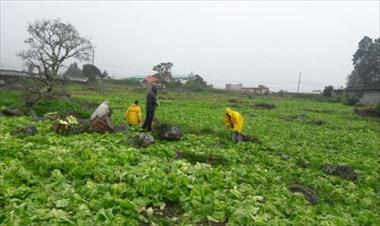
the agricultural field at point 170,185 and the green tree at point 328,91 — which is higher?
the agricultural field at point 170,185

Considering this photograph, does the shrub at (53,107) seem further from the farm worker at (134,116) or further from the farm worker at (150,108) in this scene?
the farm worker at (150,108)

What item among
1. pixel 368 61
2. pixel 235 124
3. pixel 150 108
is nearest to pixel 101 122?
pixel 150 108

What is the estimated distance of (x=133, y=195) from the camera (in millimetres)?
8219

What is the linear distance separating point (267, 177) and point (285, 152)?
17.7 ft

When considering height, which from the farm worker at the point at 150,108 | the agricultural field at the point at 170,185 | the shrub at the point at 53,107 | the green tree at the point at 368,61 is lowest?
the shrub at the point at 53,107

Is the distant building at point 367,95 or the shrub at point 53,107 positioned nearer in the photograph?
the shrub at point 53,107

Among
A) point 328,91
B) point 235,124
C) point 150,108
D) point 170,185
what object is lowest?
point 328,91

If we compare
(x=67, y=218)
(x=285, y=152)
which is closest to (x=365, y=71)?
(x=285, y=152)

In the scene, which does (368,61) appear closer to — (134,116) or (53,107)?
(53,107)

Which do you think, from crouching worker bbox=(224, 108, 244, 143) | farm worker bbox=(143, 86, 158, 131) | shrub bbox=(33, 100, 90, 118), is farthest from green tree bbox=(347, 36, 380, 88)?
farm worker bbox=(143, 86, 158, 131)

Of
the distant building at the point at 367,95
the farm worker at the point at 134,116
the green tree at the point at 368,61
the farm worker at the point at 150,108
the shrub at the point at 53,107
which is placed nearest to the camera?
the farm worker at the point at 150,108

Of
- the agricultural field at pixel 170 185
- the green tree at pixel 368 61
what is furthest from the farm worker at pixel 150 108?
the green tree at pixel 368 61

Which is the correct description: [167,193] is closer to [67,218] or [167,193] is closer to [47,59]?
[67,218]

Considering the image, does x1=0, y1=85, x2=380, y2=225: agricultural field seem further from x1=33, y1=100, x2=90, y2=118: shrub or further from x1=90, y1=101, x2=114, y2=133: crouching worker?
x1=33, y1=100, x2=90, y2=118: shrub
